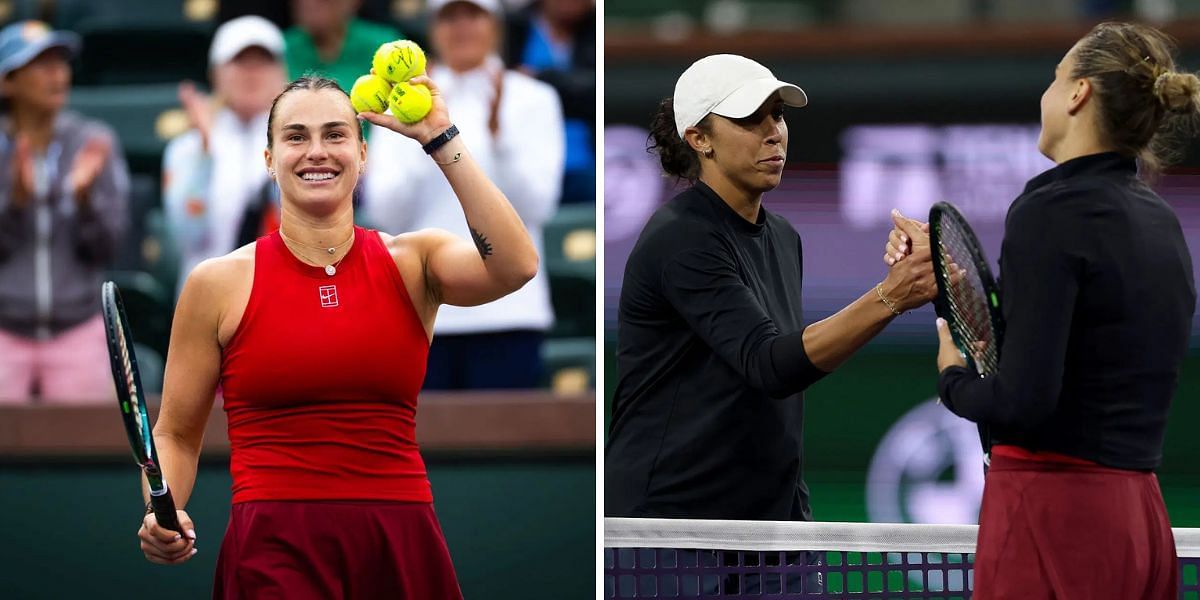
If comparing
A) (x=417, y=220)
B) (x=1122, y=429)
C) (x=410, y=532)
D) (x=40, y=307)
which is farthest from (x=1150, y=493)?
(x=40, y=307)

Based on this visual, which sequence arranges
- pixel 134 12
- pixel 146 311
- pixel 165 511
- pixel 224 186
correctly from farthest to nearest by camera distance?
1. pixel 134 12
2. pixel 146 311
3. pixel 224 186
4. pixel 165 511

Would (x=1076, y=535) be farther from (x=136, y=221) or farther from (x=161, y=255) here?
(x=136, y=221)

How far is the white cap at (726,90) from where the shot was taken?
280 cm

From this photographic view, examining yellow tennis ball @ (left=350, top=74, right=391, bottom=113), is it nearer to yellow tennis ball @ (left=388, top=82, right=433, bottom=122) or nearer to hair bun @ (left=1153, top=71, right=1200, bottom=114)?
yellow tennis ball @ (left=388, top=82, right=433, bottom=122)

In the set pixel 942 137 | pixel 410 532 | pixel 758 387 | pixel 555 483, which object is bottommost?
pixel 555 483

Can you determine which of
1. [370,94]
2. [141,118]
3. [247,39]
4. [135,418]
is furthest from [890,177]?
[135,418]

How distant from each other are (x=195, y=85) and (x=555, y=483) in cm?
258

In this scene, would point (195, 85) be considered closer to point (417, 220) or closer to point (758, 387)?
point (417, 220)

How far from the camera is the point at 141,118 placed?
252 inches

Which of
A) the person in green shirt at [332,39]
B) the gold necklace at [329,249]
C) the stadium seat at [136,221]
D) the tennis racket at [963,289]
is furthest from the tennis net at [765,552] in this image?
the stadium seat at [136,221]

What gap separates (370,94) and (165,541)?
2.52 ft

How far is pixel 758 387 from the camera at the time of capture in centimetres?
264

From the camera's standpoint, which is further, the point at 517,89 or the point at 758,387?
the point at 517,89

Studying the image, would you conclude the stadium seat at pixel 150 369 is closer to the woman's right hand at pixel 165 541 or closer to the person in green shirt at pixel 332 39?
the person in green shirt at pixel 332 39
